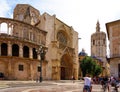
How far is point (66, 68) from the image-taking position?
221 ft

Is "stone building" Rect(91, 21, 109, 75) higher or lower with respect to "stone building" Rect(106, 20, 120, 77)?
higher

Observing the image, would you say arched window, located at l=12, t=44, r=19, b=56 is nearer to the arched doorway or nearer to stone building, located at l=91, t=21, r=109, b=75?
the arched doorway

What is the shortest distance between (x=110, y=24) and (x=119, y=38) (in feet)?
10.9

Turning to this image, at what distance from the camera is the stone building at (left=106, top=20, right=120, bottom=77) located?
44.2 meters

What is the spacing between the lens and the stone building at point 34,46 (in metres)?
47.1

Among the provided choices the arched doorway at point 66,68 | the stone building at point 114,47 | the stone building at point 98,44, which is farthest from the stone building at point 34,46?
the stone building at point 98,44

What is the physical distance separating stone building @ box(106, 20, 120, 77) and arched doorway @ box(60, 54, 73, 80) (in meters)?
21.3

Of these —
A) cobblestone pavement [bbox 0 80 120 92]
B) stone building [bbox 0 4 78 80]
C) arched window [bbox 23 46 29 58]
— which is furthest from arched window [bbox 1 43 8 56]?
cobblestone pavement [bbox 0 80 120 92]

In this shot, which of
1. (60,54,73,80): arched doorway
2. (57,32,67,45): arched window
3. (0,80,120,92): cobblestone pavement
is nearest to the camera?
(0,80,120,92): cobblestone pavement

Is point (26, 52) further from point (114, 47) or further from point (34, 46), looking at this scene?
point (114, 47)

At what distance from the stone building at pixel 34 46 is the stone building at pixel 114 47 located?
1503cm

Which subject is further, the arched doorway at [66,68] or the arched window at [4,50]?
the arched doorway at [66,68]

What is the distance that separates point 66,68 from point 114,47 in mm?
23740

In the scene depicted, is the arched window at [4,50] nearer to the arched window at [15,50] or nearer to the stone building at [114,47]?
the arched window at [15,50]
